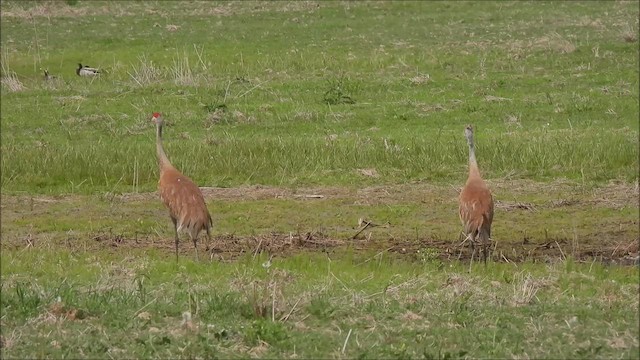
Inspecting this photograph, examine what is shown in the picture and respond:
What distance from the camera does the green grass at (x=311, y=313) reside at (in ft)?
28.0

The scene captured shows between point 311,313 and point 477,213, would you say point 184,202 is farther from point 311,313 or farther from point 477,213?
point 311,313

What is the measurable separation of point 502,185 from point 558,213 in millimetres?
1607

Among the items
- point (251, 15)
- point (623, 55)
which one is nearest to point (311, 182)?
point (623, 55)

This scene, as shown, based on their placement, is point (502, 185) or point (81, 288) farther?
point (502, 185)

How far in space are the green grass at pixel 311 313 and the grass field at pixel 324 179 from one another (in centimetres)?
3

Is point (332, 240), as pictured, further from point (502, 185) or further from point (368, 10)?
point (368, 10)

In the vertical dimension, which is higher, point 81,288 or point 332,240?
point 81,288

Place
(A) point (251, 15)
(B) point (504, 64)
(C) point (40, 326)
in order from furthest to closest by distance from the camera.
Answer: (A) point (251, 15)
(B) point (504, 64)
(C) point (40, 326)

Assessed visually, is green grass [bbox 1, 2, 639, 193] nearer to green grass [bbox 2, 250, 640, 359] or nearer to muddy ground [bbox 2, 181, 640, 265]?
muddy ground [bbox 2, 181, 640, 265]

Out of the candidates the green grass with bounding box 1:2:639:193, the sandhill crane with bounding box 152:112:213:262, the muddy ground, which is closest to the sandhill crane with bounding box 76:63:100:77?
the green grass with bounding box 1:2:639:193

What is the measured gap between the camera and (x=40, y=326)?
29.1 feet

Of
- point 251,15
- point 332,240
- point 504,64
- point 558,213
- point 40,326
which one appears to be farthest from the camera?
point 251,15

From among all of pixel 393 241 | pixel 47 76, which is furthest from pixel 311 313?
pixel 47 76

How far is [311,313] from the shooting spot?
9.41m
